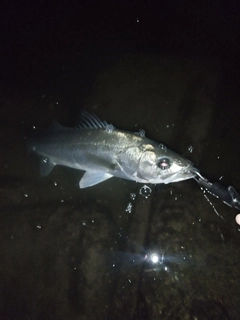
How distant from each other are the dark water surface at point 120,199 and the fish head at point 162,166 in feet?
2.14

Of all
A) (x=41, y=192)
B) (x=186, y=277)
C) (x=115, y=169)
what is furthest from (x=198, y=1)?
(x=186, y=277)

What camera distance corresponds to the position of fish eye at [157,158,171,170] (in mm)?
3033

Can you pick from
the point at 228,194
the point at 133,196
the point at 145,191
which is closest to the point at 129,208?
the point at 133,196

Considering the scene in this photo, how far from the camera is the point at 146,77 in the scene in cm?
466

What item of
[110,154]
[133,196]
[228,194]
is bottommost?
[133,196]

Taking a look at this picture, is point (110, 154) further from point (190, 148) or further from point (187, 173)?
point (190, 148)

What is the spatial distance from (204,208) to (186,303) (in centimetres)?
122

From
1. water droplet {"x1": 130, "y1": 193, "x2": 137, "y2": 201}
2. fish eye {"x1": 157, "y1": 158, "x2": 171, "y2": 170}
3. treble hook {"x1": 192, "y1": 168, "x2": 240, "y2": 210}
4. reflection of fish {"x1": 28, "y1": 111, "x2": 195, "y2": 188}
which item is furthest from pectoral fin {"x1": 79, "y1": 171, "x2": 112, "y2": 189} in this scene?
treble hook {"x1": 192, "y1": 168, "x2": 240, "y2": 210}

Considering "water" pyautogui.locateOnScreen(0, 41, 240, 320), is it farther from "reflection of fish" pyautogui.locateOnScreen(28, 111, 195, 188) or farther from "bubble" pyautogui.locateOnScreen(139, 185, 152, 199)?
"reflection of fish" pyautogui.locateOnScreen(28, 111, 195, 188)

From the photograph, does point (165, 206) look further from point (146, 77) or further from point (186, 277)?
point (146, 77)

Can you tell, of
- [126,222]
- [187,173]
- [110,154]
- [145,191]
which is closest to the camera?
[187,173]

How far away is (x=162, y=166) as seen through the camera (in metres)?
3.05

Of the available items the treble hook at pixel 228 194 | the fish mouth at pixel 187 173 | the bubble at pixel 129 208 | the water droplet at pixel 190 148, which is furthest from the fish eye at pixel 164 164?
the water droplet at pixel 190 148

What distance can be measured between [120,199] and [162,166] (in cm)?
102
